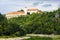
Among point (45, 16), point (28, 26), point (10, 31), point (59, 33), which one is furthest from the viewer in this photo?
point (45, 16)

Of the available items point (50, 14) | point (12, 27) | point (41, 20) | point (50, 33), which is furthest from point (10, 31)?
point (50, 14)

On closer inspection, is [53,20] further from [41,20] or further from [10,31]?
[10,31]

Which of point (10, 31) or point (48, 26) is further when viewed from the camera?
point (48, 26)

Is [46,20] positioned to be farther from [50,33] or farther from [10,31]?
[10,31]

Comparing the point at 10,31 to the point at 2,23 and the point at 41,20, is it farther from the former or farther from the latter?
the point at 41,20

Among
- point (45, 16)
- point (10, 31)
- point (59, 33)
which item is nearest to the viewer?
point (10, 31)

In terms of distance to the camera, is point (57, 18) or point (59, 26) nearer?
point (59, 26)

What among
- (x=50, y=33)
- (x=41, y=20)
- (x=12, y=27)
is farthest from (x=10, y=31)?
(x=41, y=20)

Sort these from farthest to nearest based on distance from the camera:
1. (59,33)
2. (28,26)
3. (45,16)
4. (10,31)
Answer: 1. (45,16)
2. (28,26)
3. (59,33)
4. (10,31)

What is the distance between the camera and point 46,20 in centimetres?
4847

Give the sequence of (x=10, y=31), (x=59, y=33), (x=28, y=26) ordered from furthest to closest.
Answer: (x=28, y=26)
(x=59, y=33)
(x=10, y=31)

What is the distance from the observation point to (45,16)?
2015 inches

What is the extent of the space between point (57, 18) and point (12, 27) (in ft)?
40.2

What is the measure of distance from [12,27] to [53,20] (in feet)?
36.0
